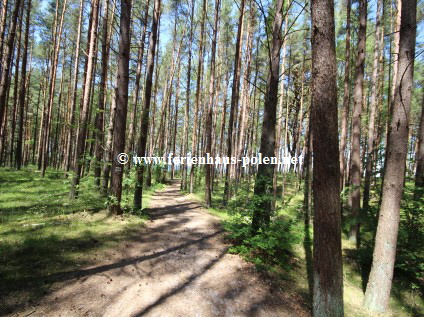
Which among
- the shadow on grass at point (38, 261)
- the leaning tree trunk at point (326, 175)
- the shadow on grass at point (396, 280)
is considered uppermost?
the leaning tree trunk at point (326, 175)

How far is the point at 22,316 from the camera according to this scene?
3176mm

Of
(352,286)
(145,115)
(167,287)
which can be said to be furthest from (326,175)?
(145,115)

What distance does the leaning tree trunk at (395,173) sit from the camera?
4.91m

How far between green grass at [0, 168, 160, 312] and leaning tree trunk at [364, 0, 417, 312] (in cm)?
621

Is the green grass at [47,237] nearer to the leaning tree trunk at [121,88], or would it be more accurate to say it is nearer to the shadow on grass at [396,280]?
the leaning tree trunk at [121,88]

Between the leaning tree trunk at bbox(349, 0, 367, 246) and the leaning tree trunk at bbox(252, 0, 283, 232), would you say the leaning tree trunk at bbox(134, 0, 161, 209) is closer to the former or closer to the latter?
the leaning tree trunk at bbox(252, 0, 283, 232)

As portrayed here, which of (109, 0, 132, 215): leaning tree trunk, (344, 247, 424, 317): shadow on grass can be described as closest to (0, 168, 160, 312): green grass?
(109, 0, 132, 215): leaning tree trunk

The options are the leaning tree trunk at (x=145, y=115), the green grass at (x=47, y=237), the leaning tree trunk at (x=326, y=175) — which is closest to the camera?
the leaning tree trunk at (x=326, y=175)

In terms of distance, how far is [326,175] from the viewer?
9.88ft

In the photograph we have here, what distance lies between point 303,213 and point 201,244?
5.77 m

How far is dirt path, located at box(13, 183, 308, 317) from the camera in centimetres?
364

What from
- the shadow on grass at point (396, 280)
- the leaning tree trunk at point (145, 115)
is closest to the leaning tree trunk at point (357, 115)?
the shadow on grass at point (396, 280)

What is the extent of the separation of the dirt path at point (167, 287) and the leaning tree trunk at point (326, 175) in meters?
1.44

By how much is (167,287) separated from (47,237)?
3267 millimetres
